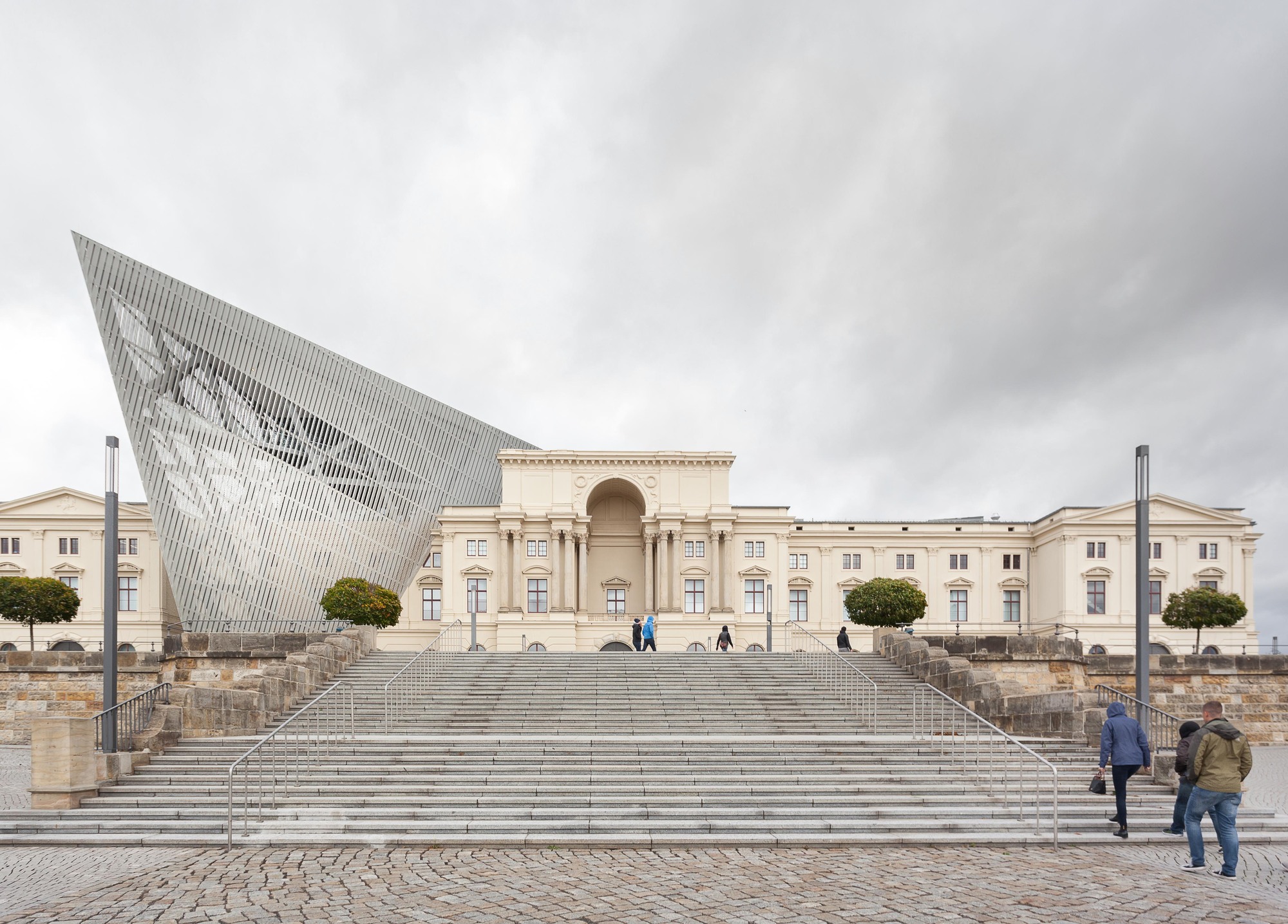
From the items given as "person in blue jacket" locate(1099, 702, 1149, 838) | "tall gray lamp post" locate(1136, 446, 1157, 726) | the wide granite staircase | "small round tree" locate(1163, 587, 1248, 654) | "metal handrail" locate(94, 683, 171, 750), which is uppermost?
"tall gray lamp post" locate(1136, 446, 1157, 726)

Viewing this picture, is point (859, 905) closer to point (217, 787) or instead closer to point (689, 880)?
point (689, 880)

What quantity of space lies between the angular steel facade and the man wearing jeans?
129 ft

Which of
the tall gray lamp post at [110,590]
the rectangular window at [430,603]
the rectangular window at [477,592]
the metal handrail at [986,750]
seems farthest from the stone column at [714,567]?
the tall gray lamp post at [110,590]

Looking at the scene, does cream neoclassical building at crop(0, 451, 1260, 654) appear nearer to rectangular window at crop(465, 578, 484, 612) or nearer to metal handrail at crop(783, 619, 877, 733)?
rectangular window at crop(465, 578, 484, 612)

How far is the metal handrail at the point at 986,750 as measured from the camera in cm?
1123

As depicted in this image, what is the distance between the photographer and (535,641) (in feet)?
144

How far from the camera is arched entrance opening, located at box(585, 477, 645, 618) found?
48500 millimetres

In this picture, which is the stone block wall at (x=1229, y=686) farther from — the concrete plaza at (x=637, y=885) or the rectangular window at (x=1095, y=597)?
the rectangular window at (x=1095, y=597)

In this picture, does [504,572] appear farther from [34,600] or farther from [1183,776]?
[1183,776]

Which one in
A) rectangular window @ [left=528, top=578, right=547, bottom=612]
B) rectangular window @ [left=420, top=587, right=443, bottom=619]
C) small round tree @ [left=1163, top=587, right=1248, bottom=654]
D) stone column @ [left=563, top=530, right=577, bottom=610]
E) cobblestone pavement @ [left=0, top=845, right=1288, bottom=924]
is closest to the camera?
cobblestone pavement @ [left=0, top=845, right=1288, bottom=924]

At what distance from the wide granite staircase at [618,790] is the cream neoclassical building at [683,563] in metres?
24.5

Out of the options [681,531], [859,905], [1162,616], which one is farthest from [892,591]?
[859,905]

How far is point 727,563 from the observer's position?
4594 centimetres

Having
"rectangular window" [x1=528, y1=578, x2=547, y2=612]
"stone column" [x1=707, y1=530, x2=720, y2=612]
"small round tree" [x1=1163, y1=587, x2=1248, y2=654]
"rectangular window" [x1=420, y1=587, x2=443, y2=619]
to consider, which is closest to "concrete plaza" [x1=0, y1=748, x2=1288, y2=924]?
A: "stone column" [x1=707, y1=530, x2=720, y2=612]
